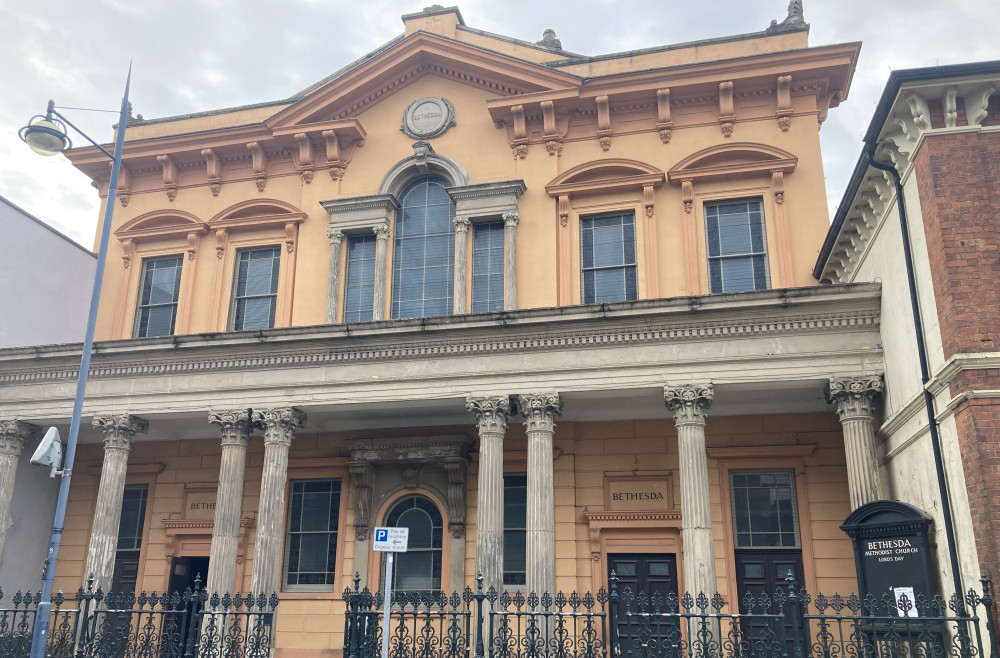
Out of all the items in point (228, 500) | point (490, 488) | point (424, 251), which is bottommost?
point (228, 500)

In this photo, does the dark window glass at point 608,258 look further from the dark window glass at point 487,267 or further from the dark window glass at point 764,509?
the dark window glass at point 764,509

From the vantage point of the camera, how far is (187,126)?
21.6 m

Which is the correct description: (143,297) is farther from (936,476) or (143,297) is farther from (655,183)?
(936,476)

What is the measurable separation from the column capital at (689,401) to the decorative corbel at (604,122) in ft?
20.3

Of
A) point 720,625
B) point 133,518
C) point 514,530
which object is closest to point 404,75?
point 514,530

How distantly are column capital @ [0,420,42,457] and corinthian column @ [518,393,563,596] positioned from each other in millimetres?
11098

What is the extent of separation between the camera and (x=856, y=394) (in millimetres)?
14539

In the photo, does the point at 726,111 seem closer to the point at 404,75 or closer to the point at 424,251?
the point at 424,251

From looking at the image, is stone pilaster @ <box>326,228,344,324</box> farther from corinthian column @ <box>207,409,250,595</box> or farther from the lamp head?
the lamp head

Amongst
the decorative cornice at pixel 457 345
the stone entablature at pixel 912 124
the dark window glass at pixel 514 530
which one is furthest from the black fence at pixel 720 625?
the stone entablature at pixel 912 124

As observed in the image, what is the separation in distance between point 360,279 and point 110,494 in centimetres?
688

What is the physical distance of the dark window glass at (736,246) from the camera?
1741 cm

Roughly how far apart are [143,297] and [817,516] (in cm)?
1622

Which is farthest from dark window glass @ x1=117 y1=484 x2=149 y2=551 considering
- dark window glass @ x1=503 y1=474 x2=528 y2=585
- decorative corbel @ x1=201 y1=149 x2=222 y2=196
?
dark window glass @ x1=503 y1=474 x2=528 y2=585
